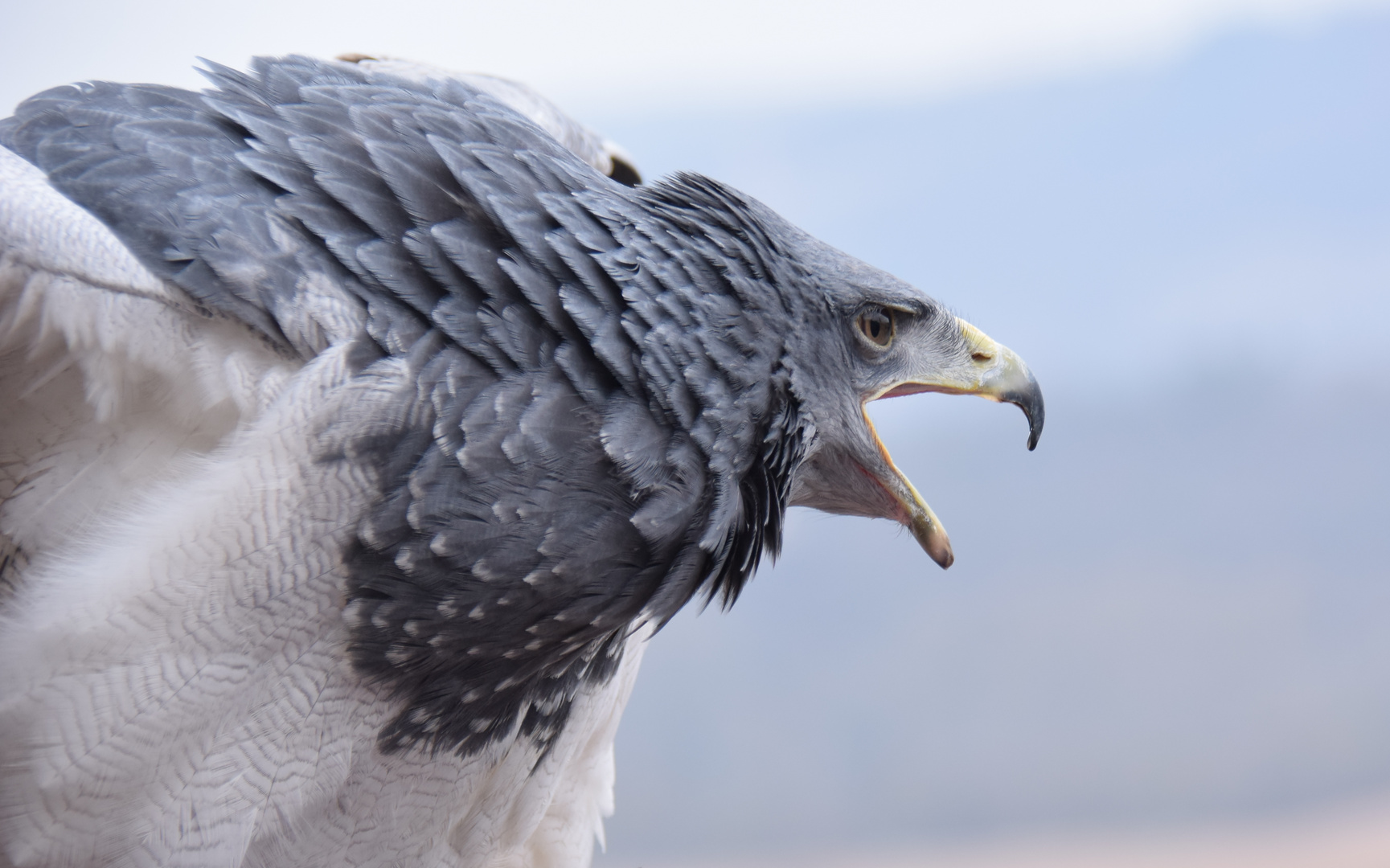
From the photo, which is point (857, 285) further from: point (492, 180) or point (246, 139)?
point (246, 139)

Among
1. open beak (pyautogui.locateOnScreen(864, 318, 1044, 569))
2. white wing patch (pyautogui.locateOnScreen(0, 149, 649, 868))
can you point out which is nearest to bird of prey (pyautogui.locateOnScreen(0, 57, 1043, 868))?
white wing patch (pyautogui.locateOnScreen(0, 149, 649, 868))

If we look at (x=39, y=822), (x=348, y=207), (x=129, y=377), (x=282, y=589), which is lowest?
(x=39, y=822)

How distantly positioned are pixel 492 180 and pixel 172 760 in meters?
0.52

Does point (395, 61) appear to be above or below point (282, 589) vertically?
above

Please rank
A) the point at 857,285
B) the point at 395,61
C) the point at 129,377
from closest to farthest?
the point at 129,377, the point at 857,285, the point at 395,61

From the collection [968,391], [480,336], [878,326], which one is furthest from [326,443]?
[968,391]

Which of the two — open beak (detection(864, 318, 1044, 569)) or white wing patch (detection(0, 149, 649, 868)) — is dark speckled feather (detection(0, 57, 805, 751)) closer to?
white wing patch (detection(0, 149, 649, 868))

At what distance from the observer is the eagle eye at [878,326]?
1.02m

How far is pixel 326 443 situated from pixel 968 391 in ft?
2.06

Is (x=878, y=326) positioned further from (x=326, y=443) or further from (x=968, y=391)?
(x=326, y=443)

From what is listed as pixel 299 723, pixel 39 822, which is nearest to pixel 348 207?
pixel 299 723

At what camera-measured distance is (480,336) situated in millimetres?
828

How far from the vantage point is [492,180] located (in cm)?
89

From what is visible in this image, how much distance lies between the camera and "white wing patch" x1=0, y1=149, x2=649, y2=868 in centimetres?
76
